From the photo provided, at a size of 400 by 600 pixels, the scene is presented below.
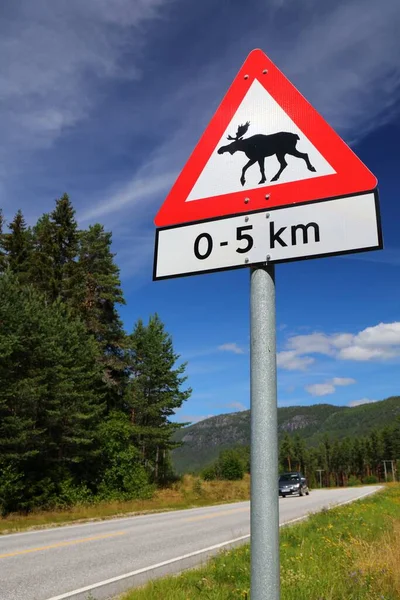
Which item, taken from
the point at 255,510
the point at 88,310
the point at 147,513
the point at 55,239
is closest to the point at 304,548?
the point at 255,510

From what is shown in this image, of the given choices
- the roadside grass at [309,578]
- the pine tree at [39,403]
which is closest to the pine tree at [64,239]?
the pine tree at [39,403]

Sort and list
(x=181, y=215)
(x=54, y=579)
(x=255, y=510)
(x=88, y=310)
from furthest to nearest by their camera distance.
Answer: (x=88, y=310) → (x=54, y=579) → (x=181, y=215) → (x=255, y=510)

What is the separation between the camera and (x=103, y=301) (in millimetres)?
37281

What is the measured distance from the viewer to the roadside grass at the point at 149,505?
58.1 ft

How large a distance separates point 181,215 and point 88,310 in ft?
113

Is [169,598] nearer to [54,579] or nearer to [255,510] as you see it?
[54,579]

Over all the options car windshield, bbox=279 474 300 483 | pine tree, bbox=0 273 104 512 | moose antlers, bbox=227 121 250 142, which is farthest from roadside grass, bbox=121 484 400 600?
car windshield, bbox=279 474 300 483

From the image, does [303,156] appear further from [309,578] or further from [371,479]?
[371,479]

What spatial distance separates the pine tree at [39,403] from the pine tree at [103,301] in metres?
7.03

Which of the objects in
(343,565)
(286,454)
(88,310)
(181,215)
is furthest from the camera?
(286,454)

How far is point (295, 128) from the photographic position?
2.15 metres

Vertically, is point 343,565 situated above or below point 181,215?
below

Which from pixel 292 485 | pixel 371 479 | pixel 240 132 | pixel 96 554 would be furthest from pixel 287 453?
pixel 240 132

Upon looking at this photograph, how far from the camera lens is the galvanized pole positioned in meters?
1.61
